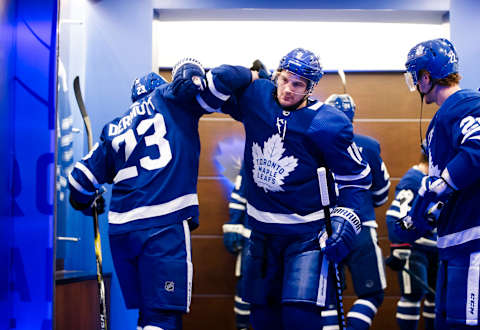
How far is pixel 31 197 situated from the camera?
10.1 feet

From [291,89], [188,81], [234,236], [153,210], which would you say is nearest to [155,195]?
[153,210]

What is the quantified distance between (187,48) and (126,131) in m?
2.70

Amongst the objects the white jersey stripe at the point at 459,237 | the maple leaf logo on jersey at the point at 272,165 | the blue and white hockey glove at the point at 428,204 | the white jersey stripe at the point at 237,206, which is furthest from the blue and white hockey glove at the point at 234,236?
the white jersey stripe at the point at 459,237

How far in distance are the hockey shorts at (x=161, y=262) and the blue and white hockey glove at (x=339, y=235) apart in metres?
0.66

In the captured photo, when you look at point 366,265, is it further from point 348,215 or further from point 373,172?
point 348,215

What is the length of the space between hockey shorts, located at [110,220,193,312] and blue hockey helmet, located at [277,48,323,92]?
0.90 meters

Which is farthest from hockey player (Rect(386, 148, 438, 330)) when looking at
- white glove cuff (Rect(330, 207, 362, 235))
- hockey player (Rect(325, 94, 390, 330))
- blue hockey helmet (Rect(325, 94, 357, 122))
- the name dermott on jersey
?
the name dermott on jersey

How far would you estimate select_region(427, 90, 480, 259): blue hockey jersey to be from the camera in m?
2.56

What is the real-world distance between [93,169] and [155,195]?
0.46m

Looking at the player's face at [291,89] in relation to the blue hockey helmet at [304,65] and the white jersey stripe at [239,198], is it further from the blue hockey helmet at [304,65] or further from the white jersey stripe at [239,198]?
the white jersey stripe at [239,198]

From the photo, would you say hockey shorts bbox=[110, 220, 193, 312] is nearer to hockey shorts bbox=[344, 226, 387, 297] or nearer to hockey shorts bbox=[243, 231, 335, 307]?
hockey shorts bbox=[243, 231, 335, 307]

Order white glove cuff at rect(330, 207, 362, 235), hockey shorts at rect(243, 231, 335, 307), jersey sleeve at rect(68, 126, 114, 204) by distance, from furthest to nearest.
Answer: jersey sleeve at rect(68, 126, 114, 204)
white glove cuff at rect(330, 207, 362, 235)
hockey shorts at rect(243, 231, 335, 307)

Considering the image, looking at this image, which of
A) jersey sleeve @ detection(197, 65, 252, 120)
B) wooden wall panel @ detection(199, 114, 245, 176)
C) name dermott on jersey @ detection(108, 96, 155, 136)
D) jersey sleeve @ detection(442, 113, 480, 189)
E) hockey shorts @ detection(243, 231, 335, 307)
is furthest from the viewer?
wooden wall panel @ detection(199, 114, 245, 176)

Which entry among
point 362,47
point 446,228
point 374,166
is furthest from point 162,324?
point 362,47
